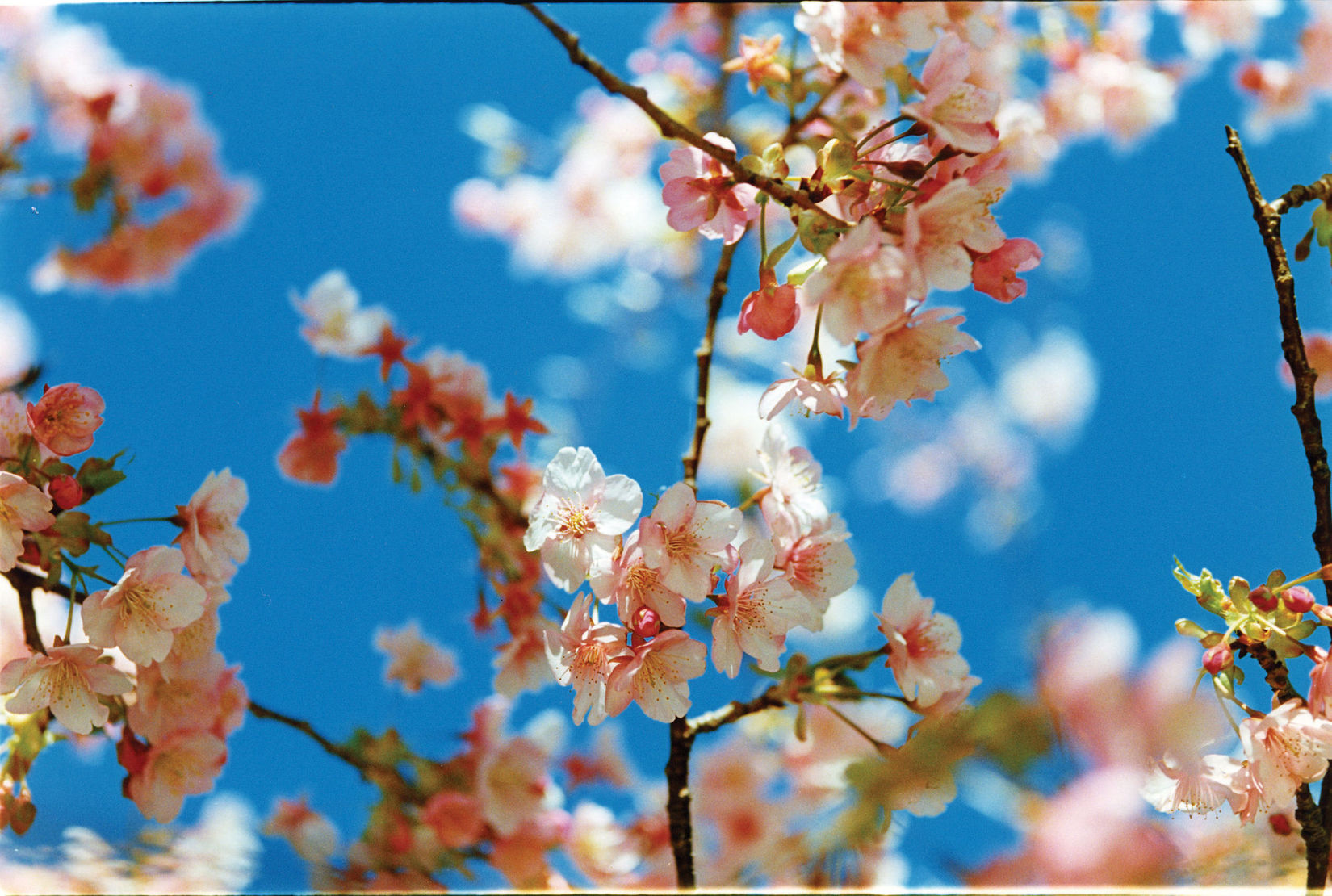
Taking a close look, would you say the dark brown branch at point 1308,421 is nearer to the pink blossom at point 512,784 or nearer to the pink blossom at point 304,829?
the pink blossom at point 512,784

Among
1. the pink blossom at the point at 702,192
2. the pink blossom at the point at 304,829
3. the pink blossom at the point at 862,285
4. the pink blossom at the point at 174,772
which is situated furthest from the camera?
the pink blossom at the point at 304,829

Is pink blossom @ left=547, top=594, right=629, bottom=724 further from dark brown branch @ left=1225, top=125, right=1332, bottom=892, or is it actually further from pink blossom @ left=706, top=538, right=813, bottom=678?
dark brown branch @ left=1225, top=125, right=1332, bottom=892

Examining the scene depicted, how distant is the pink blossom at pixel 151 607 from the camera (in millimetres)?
559

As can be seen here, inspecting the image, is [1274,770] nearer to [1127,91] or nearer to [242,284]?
[1127,91]

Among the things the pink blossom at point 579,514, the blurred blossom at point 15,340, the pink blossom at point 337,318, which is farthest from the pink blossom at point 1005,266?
the blurred blossom at point 15,340

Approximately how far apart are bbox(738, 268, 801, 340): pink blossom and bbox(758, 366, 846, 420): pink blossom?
34mm

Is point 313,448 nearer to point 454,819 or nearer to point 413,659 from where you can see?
point 413,659

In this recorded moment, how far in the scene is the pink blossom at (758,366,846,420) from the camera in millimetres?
518

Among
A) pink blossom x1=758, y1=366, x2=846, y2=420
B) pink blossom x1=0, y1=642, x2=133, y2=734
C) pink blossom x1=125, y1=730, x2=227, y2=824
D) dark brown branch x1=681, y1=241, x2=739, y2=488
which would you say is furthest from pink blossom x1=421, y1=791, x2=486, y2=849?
pink blossom x1=758, y1=366, x2=846, y2=420

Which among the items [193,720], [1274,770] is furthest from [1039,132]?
[193,720]

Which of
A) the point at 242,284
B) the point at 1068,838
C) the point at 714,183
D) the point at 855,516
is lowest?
the point at 1068,838

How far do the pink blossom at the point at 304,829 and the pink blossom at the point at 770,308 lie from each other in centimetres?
64

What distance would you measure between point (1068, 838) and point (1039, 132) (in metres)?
0.67

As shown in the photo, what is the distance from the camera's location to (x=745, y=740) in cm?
79
